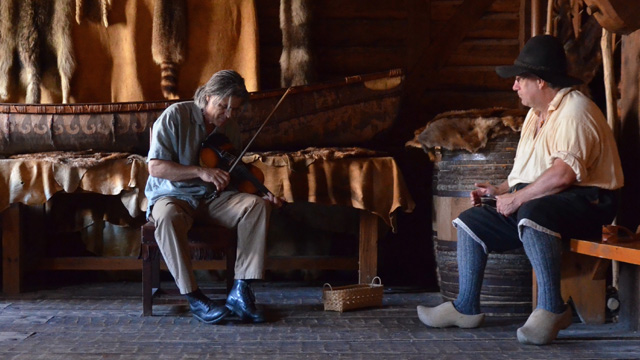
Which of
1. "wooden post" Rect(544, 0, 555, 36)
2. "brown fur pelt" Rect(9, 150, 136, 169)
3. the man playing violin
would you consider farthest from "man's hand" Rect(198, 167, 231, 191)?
"wooden post" Rect(544, 0, 555, 36)

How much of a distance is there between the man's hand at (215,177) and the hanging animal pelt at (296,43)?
1.61 m

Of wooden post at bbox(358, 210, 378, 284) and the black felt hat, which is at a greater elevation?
the black felt hat

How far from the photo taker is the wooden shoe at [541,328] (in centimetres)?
310

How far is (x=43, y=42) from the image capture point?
5156 mm

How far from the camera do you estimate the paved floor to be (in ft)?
9.78

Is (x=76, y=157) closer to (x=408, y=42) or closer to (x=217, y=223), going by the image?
(x=217, y=223)

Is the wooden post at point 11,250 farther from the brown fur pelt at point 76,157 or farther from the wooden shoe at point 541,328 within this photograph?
the wooden shoe at point 541,328

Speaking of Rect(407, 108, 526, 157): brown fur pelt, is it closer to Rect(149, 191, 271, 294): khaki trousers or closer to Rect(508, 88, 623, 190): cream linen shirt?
Rect(508, 88, 623, 190): cream linen shirt

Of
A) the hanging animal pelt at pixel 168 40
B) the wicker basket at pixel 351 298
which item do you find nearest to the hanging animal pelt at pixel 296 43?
the hanging animal pelt at pixel 168 40

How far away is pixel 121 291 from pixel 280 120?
1.53 m

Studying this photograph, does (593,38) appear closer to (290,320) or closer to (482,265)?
(482,265)

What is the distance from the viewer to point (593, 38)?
447 centimetres

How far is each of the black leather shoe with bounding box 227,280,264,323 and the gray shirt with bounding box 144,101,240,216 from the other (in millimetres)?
486

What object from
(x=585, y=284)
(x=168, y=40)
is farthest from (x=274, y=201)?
(x=168, y=40)
